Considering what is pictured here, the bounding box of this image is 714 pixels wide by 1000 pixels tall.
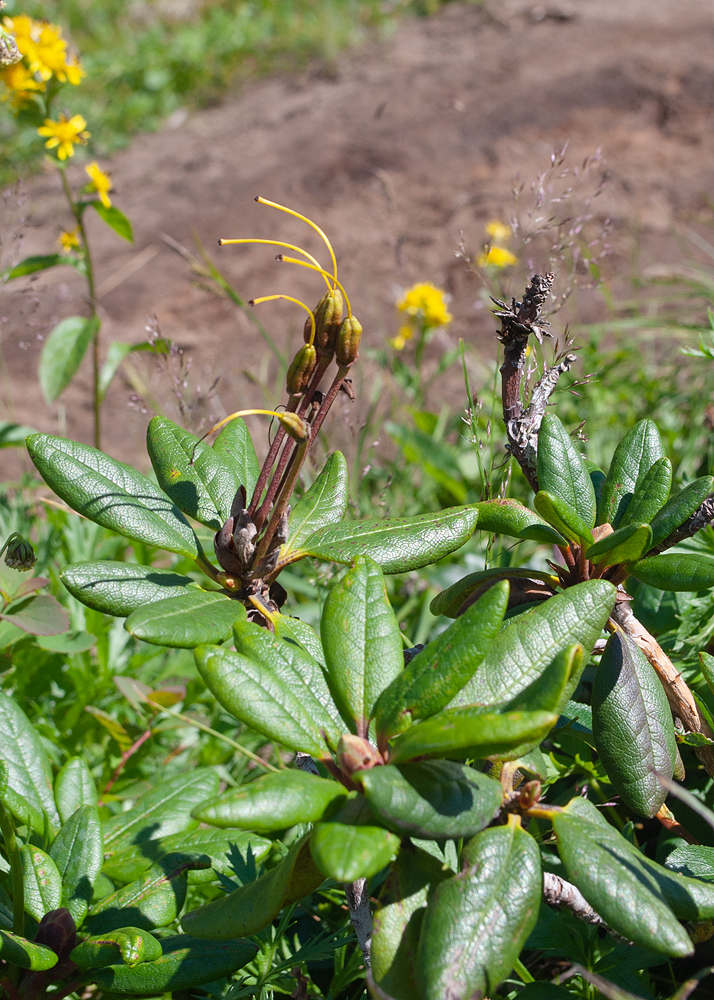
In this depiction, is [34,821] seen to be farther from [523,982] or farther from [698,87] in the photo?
[698,87]

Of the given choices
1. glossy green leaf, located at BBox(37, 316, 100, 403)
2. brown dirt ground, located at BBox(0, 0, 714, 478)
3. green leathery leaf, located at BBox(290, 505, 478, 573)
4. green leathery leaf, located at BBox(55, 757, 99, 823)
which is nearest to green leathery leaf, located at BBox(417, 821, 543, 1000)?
green leathery leaf, located at BBox(290, 505, 478, 573)

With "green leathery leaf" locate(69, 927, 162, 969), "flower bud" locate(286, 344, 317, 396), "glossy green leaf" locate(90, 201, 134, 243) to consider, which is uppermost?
"flower bud" locate(286, 344, 317, 396)

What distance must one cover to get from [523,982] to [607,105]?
5487mm

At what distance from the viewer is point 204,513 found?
43.3 inches

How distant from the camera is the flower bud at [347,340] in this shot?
93cm

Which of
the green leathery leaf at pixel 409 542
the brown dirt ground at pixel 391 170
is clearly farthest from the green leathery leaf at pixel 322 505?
the brown dirt ground at pixel 391 170

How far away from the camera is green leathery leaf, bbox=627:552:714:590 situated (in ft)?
3.21

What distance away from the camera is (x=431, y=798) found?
2.47 feet

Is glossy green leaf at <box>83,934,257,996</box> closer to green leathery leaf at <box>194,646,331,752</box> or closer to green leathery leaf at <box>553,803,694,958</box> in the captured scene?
green leathery leaf at <box>194,646,331,752</box>

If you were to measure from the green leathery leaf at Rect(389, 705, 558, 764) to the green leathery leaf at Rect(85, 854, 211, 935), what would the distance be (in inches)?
20.3

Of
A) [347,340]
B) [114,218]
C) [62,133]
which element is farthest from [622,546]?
[62,133]

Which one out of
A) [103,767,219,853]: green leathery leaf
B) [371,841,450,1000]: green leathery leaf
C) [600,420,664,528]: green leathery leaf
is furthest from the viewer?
[103,767,219,853]: green leathery leaf

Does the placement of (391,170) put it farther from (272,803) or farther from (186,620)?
(272,803)

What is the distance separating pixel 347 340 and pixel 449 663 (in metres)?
0.40
